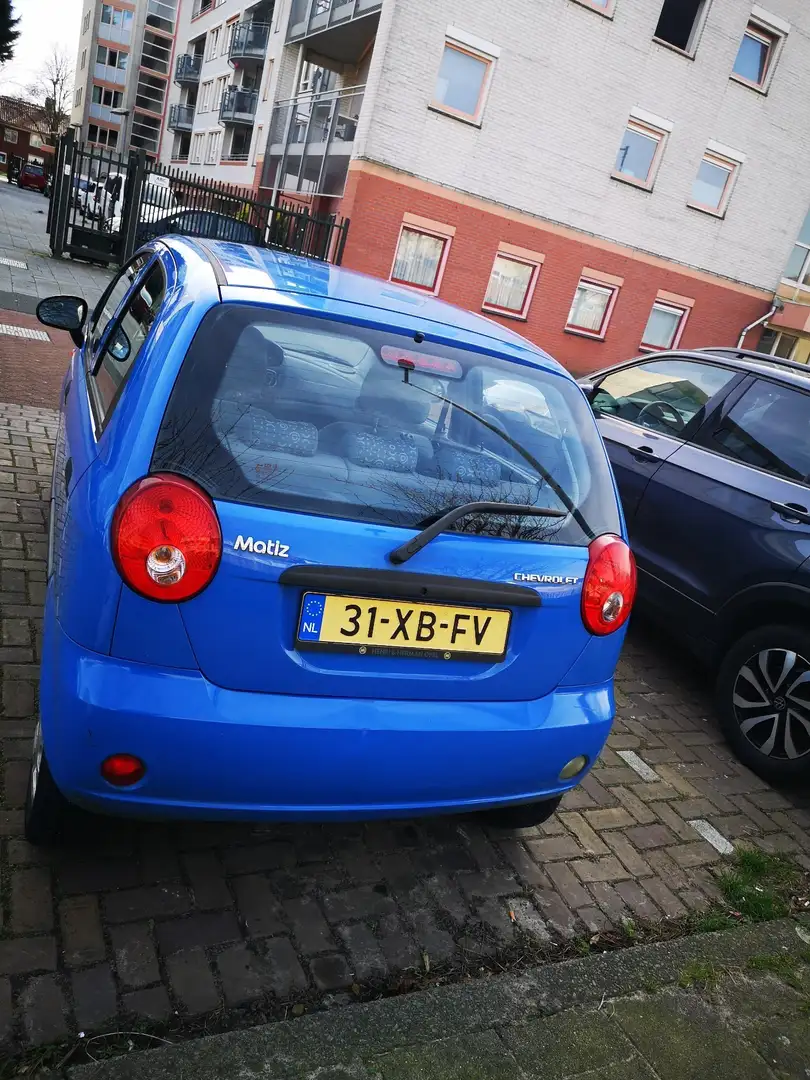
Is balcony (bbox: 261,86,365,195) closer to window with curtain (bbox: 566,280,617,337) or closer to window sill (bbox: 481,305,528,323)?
window sill (bbox: 481,305,528,323)

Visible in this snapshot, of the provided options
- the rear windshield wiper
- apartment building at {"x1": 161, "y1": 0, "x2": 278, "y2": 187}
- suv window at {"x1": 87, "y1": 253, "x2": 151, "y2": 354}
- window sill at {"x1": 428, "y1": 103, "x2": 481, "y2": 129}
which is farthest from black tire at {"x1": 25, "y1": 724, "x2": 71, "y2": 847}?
apartment building at {"x1": 161, "y1": 0, "x2": 278, "y2": 187}

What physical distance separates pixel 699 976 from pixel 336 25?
24.2 meters

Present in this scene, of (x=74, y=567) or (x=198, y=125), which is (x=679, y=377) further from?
(x=198, y=125)

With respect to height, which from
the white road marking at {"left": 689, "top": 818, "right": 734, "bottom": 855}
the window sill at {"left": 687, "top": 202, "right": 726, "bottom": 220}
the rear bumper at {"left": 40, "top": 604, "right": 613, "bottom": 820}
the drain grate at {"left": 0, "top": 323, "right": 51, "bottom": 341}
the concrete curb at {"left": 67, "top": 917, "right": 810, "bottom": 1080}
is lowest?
the drain grate at {"left": 0, "top": 323, "right": 51, "bottom": 341}

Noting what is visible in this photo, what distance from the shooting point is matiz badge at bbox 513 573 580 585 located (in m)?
2.21

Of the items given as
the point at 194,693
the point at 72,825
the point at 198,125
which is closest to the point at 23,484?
the point at 72,825

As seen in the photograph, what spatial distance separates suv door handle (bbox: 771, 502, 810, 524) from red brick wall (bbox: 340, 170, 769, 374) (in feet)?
51.0

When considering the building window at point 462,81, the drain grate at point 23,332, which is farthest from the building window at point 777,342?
the drain grate at point 23,332

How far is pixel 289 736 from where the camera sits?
2.02 meters

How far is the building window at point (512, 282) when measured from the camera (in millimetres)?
20094

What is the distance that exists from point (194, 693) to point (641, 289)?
73.1 feet

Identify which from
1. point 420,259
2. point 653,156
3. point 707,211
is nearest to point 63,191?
point 420,259

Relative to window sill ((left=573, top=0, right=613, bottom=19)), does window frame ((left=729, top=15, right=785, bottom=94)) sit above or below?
above

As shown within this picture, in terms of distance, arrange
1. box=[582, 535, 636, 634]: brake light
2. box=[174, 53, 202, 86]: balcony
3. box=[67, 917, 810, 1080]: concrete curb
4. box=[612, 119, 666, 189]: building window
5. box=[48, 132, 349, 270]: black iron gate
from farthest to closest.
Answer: box=[174, 53, 202, 86]: balcony, box=[612, 119, 666, 189]: building window, box=[48, 132, 349, 270]: black iron gate, box=[582, 535, 636, 634]: brake light, box=[67, 917, 810, 1080]: concrete curb
